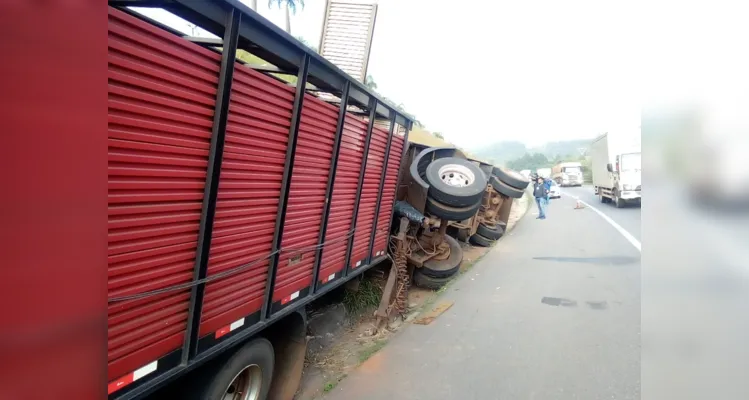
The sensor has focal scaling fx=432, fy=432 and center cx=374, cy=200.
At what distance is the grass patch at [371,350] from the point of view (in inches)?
187

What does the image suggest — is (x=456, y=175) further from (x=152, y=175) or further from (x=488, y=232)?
(x=152, y=175)

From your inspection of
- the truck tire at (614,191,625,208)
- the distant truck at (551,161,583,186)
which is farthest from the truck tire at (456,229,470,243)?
the distant truck at (551,161,583,186)

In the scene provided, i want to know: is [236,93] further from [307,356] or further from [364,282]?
[364,282]

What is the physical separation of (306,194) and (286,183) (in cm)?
44

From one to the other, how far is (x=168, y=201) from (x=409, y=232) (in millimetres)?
5038

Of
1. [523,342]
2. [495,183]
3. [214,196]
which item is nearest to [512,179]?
[495,183]

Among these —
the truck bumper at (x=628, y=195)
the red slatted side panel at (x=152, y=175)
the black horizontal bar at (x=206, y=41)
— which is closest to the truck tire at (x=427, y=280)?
the red slatted side panel at (x=152, y=175)

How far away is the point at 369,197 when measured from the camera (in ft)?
16.9

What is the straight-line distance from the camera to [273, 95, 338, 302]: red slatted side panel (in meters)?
3.32

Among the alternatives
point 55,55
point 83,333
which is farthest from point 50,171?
point 83,333

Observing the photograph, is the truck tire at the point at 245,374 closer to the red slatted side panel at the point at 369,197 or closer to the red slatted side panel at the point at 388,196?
the red slatted side panel at the point at 369,197

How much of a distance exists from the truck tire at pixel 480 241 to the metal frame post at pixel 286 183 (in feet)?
29.5

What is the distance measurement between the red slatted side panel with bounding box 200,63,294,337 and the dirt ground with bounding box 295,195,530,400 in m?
1.52

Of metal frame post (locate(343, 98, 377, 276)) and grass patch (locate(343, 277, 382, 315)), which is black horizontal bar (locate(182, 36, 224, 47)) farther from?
grass patch (locate(343, 277, 382, 315))
